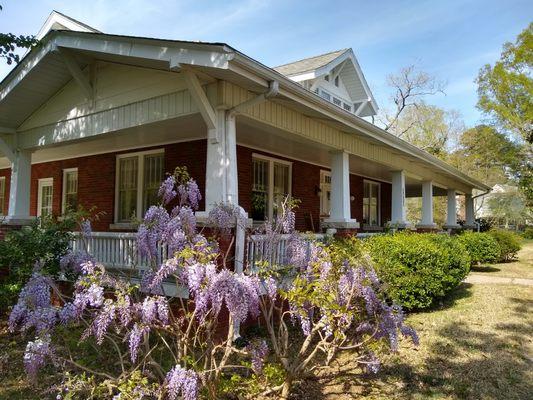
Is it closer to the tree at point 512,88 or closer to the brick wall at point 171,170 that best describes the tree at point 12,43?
the brick wall at point 171,170

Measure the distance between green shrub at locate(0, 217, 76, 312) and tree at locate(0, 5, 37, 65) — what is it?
3.18 metres

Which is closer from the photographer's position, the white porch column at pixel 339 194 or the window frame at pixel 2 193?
the white porch column at pixel 339 194

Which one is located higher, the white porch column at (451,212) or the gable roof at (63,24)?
the gable roof at (63,24)

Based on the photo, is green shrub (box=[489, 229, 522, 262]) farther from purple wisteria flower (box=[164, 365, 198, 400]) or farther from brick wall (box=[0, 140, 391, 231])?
purple wisteria flower (box=[164, 365, 198, 400])

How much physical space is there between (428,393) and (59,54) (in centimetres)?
789

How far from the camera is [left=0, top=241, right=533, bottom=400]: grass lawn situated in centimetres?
469

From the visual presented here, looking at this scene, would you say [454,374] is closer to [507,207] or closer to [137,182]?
[137,182]

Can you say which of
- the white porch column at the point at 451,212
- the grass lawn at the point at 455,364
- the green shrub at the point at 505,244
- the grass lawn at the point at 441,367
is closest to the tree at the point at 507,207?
the white porch column at the point at 451,212

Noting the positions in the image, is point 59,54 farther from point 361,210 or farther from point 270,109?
point 361,210

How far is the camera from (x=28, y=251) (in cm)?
652

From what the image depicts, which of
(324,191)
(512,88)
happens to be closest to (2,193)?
(324,191)

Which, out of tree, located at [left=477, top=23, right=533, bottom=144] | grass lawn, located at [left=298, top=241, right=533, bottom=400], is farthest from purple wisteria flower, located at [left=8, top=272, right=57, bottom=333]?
tree, located at [left=477, top=23, right=533, bottom=144]

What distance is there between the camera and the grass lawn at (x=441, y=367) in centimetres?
469

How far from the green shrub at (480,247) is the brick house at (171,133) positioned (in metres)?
1.52
